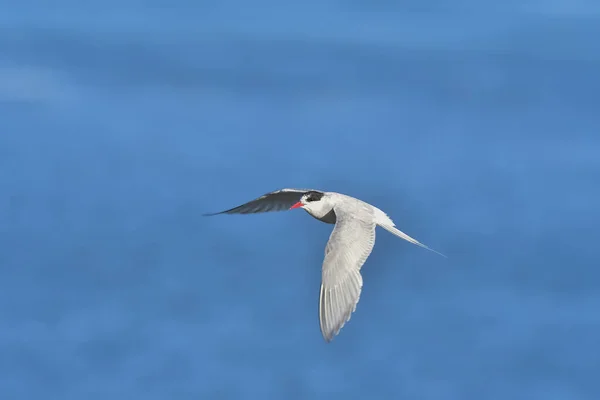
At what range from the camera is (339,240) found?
873 cm

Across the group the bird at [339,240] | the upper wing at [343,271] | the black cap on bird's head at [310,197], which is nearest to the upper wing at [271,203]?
the bird at [339,240]

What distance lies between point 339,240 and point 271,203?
1740mm

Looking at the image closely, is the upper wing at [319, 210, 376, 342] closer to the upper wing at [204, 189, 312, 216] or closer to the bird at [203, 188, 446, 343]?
the bird at [203, 188, 446, 343]

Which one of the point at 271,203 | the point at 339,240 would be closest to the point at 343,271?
the point at 339,240

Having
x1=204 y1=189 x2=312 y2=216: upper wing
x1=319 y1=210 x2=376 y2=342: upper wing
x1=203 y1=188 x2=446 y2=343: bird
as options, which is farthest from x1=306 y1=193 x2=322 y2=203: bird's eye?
x1=319 y1=210 x2=376 y2=342: upper wing

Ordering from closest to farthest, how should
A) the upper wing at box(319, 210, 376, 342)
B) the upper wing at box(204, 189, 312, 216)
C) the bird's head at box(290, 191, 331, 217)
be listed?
the upper wing at box(319, 210, 376, 342) → the bird's head at box(290, 191, 331, 217) → the upper wing at box(204, 189, 312, 216)

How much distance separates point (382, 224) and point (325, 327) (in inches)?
68.7

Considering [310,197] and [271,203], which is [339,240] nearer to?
[310,197]

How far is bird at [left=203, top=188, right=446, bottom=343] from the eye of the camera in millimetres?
8098

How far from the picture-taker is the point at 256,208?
33.8 ft

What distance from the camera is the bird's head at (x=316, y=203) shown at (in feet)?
31.7

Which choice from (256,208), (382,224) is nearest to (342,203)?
(382,224)

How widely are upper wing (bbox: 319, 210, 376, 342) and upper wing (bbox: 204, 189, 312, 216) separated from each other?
110 cm

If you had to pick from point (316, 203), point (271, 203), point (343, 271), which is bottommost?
point (271, 203)
